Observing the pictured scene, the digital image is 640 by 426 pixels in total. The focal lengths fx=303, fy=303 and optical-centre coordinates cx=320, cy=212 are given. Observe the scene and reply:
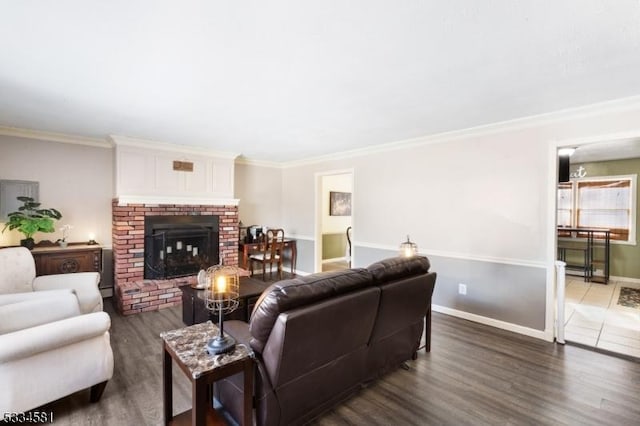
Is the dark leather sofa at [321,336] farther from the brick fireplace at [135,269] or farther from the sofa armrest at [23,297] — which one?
the brick fireplace at [135,269]

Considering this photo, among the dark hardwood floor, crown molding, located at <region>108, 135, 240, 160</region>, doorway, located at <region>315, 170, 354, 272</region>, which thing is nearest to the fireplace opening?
crown molding, located at <region>108, 135, 240, 160</region>

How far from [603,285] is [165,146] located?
7.62 meters

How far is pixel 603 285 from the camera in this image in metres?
5.27

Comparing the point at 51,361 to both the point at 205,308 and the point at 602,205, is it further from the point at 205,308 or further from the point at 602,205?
the point at 602,205

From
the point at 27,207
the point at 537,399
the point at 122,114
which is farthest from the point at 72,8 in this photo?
the point at 537,399

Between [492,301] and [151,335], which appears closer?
[151,335]

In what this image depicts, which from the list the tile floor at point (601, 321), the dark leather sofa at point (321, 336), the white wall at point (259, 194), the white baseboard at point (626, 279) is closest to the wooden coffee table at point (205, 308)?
the dark leather sofa at point (321, 336)

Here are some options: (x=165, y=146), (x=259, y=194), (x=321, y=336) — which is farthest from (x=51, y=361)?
(x=259, y=194)

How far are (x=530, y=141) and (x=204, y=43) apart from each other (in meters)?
3.29

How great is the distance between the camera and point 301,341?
1640 mm

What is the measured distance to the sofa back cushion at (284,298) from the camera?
1.61 meters

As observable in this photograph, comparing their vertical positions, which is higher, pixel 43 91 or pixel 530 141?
pixel 43 91

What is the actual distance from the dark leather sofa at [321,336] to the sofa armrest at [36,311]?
148 centimetres

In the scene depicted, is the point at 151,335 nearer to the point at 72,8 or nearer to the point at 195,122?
the point at 195,122
